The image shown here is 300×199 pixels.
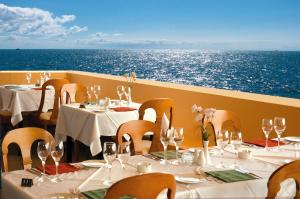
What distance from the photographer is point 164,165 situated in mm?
3006

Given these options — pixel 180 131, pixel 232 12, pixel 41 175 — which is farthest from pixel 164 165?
pixel 232 12

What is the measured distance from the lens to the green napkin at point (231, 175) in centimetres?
273

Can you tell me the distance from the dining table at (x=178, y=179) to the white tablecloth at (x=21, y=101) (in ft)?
13.6

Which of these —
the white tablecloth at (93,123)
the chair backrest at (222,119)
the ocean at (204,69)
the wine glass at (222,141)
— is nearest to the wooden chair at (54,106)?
the white tablecloth at (93,123)

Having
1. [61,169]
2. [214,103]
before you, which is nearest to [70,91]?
[214,103]

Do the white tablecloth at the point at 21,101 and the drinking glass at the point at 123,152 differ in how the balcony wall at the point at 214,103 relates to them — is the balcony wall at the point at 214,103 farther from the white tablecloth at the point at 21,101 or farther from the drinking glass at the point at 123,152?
the drinking glass at the point at 123,152

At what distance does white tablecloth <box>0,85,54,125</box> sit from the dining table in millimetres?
4159

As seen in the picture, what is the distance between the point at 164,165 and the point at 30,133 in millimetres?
903

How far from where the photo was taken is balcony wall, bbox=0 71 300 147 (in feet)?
15.9

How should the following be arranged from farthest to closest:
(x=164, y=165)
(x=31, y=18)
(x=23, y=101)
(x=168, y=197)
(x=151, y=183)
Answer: (x=31, y=18)
(x=23, y=101)
(x=164, y=165)
(x=168, y=197)
(x=151, y=183)

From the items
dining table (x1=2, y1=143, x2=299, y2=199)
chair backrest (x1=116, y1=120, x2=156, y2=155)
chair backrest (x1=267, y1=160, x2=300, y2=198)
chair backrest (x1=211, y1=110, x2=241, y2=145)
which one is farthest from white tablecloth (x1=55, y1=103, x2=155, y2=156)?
chair backrest (x1=267, y1=160, x2=300, y2=198)

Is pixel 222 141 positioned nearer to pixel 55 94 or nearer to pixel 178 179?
pixel 178 179

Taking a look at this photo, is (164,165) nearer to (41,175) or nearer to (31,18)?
(41,175)

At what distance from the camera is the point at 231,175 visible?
2807 millimetres
